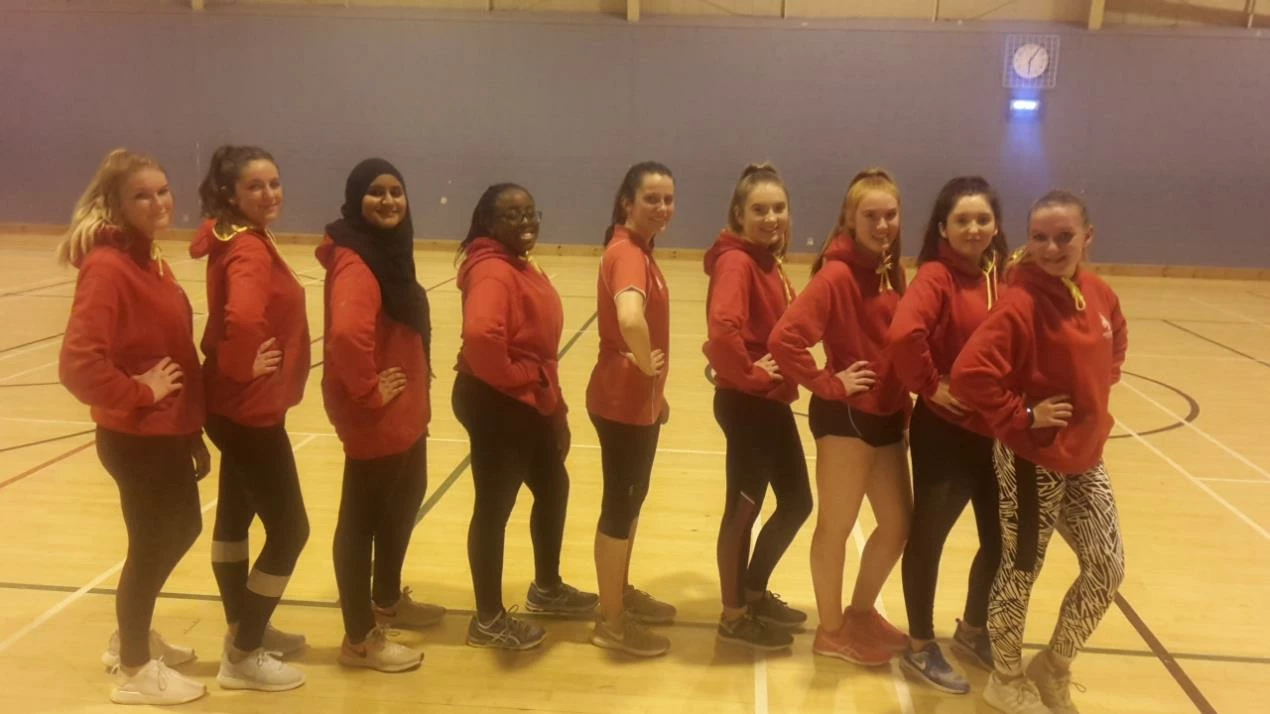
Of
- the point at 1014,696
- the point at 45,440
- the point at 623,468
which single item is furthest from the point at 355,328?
the point at 45,440

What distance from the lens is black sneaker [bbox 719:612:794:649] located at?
2877 mm

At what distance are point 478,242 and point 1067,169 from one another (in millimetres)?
10478

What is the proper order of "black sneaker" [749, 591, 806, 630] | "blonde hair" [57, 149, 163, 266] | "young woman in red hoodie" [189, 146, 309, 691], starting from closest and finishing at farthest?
"blonde hair" [57, 149, 163, 266] → "young woman in red hoodie" [189, 146, 309, 691] → "black sneaker" [749, 591, 806, 630]

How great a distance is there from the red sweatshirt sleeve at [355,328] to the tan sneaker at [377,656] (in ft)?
2.63

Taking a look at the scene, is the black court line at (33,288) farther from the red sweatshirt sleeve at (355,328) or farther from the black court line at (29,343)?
the red sweatshirt sleeve at (355,328)

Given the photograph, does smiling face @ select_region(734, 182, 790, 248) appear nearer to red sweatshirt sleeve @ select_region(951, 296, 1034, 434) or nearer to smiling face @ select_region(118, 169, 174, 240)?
red sweatshirt sleeve @ select_region(951, 296, 1034, 434)

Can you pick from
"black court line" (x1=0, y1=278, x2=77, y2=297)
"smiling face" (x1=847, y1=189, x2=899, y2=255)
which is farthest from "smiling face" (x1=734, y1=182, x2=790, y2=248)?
"black court line" (x1=0, y1=278, x2=77, y2=297)

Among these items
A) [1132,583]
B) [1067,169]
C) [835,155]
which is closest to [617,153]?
[835,155]

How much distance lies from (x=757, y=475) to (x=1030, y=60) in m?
10.1

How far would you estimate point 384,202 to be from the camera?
2.44 m

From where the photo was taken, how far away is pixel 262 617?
2.58m

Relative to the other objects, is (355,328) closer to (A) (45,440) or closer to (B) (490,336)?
(B) (490,336)

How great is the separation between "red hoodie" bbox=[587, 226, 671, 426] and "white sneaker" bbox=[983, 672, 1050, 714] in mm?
1255

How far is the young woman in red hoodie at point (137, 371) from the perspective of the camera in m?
2.19
